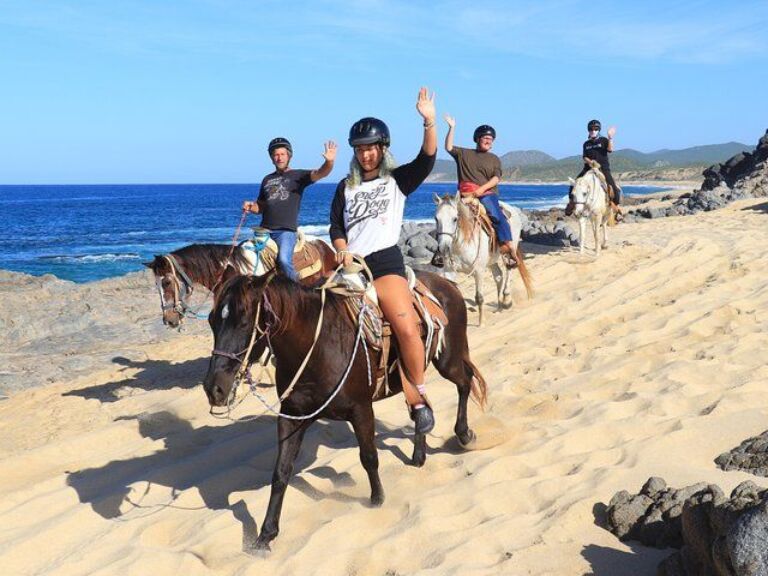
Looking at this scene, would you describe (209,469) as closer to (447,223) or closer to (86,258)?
(447,223)

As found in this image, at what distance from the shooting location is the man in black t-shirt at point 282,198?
28.6 ft

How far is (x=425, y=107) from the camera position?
192 inches

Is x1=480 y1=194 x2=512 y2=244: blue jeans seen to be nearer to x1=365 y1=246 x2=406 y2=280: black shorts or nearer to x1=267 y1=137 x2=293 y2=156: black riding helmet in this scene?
x1=267 y1=137 x2=293 y2=156: black riding helmet

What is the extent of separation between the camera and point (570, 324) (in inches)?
396

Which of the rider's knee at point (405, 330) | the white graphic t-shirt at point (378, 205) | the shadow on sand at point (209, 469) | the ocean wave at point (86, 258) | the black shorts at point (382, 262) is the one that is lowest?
the ocean wave at point (86, 258)

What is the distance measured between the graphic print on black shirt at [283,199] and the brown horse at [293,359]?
376cm

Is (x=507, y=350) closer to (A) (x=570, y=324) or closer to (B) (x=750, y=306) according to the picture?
(A) (x=570, y=324)

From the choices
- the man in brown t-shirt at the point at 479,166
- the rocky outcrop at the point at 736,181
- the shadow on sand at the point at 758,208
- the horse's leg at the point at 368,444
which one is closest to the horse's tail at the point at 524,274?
the man in brown t-shirt at the point at 479,166

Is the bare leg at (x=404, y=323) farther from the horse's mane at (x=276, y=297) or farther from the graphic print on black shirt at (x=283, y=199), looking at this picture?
the graphic print on black shirt at (x=283, y=199)

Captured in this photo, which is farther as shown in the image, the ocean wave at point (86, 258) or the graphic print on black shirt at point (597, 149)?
the ocean wave at point (86, 258)

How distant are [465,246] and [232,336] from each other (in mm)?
7697

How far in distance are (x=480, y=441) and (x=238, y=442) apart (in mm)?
2207

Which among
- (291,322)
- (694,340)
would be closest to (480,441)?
(291,322)

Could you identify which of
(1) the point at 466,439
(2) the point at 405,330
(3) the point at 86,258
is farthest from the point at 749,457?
(3) the point at 86,258
